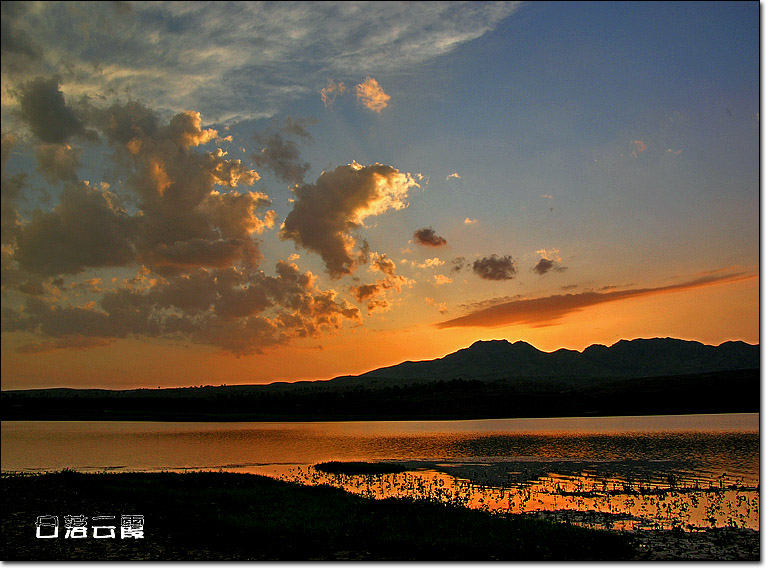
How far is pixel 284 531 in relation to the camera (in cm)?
2753

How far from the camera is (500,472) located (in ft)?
172

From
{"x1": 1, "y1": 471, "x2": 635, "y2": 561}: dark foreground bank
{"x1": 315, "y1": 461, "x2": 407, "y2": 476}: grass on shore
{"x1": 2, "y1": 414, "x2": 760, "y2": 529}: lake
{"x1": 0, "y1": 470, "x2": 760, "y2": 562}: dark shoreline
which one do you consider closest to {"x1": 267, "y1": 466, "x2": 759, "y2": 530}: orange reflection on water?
{"x1": 2, "y1": 414, "x2": 760, "y2": 529}: lake

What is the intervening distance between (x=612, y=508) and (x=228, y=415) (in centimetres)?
17755

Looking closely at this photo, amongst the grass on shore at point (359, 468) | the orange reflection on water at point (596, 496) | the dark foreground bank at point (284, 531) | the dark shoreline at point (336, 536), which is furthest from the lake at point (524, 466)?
the dark foreground bank at point (284, 531)

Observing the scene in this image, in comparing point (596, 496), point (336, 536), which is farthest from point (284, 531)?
point (596, 496)

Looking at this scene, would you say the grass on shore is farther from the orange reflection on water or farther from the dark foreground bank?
the dark foreground bank

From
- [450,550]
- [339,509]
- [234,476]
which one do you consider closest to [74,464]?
[234,476]

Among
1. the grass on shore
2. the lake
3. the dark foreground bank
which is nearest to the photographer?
the dark foreground bank

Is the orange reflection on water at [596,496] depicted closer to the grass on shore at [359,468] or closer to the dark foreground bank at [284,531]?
the grass on shore at [359,468]

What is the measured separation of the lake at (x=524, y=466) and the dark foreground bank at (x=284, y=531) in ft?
18.7

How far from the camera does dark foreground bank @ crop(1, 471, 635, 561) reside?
79.7ft

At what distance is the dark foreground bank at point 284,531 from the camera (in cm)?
2428

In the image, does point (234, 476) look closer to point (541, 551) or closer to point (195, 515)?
point (195, 515)

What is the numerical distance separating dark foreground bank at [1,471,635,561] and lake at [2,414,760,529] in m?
5.71
